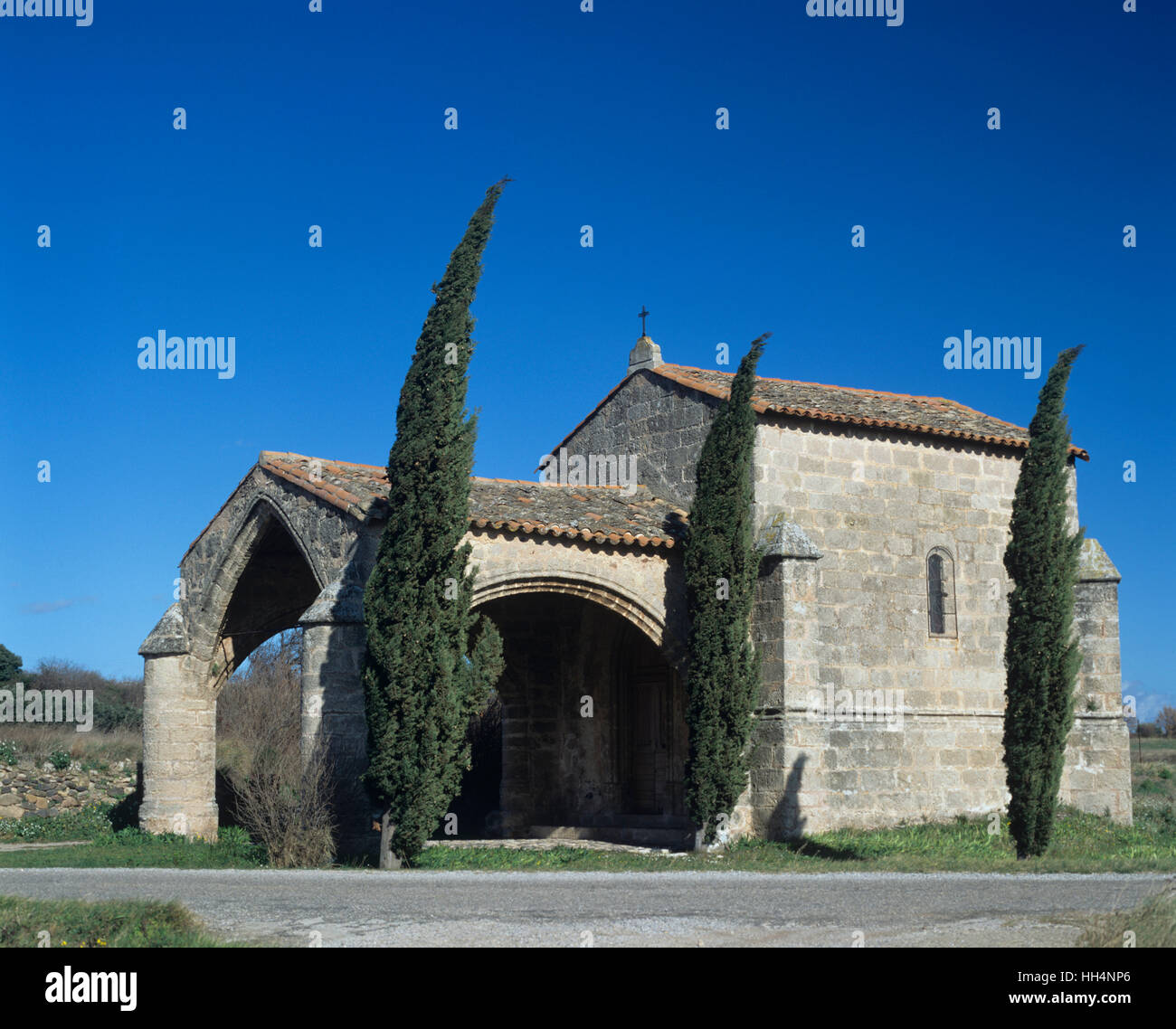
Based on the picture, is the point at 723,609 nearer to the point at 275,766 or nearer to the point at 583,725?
the point at 583,725

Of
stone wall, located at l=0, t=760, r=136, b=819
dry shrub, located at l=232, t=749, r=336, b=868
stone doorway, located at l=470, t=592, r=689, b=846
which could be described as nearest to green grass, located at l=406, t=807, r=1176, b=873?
dry shrub, located at l=232, t=749, r=336, b=868

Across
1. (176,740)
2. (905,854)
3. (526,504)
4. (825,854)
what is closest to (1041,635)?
(905,854)

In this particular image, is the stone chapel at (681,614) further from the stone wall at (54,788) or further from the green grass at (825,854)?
the stone wall at (54,788)

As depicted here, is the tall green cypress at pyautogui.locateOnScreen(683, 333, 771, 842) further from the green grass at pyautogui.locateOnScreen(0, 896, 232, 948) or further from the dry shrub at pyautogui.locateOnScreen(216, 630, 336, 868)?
the green grass at pyautogui.locateOnScreen(0, 896, 232, 948)

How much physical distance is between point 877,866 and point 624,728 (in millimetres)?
6879

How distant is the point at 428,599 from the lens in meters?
13.6

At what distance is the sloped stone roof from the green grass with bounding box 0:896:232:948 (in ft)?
23.9

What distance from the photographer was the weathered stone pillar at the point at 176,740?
62.1 ft

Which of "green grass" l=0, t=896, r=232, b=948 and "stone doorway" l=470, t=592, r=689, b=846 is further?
"stone doorway" l=470, t=592, r=689, b=846

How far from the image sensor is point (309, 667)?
47.1 ft

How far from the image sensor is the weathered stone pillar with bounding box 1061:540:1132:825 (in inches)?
722

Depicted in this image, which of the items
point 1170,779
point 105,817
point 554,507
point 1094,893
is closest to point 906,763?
point 554,507

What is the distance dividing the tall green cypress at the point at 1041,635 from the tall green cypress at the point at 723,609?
3.26 m
